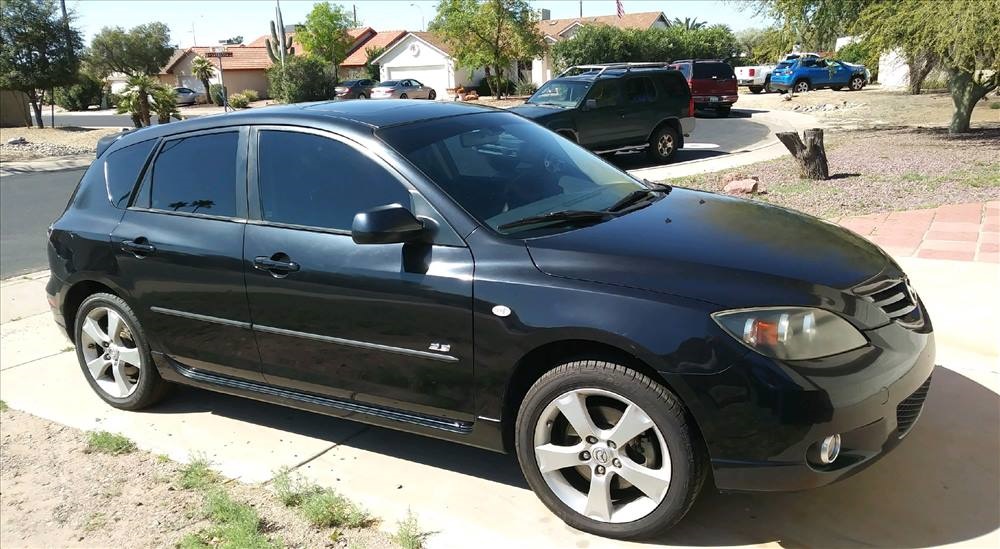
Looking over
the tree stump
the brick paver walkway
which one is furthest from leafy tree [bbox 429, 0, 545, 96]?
the brick paver walkway

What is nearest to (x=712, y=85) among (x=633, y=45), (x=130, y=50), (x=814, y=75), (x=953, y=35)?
(x=814, y=75)

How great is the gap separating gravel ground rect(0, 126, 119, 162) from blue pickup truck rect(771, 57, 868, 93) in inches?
1151

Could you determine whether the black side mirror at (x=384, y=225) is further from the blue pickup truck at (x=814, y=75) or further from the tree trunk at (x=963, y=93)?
the blue pickup truck at (x=814, y=75)

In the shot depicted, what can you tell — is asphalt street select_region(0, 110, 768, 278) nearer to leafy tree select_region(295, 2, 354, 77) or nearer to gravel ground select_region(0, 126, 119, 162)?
gravel ground select_region(0, 126, 119, 162)

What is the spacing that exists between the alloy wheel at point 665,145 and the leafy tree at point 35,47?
27.9 meters

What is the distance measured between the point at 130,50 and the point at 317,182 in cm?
8305

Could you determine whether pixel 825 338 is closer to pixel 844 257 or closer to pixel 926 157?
pixel 844 257

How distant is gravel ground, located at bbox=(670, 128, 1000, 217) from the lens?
922cm

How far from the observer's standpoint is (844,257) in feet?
10.9

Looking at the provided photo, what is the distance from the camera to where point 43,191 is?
1630 centimetres

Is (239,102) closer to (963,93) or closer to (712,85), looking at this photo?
(712,85)

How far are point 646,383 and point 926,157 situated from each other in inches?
482

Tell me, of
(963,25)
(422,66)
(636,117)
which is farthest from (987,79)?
(422,66)

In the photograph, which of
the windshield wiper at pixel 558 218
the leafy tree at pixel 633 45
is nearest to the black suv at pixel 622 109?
the windshield wiper at pixel 558 218
